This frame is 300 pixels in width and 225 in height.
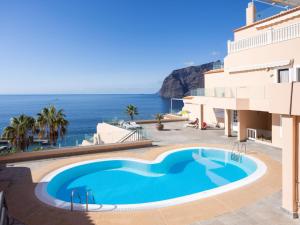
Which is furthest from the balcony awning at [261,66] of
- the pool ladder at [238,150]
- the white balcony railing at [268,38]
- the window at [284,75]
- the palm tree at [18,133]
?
the palm tree at [18,133]

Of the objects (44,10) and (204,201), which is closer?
(204,201)

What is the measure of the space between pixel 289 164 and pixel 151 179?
308 inches

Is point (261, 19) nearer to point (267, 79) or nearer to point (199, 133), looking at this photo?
point (267, 79)

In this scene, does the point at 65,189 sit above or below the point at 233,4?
below

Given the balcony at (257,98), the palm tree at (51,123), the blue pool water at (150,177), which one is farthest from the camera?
the palm tree at (51,123)

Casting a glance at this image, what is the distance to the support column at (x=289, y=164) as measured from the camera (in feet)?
24.6

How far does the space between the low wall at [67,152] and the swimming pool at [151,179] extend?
250cm

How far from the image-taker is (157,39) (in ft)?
214

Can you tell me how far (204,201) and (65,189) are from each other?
7492 millimetres

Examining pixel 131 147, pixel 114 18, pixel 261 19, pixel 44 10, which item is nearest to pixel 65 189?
pixel 131 147

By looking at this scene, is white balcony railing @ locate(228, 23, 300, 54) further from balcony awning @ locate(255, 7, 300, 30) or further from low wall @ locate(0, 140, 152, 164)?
low wall @ locate(0, 140, 152, 164)

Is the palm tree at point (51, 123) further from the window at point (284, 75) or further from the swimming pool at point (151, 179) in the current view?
the window at point (284, 75)

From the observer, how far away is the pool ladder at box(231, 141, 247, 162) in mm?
15688

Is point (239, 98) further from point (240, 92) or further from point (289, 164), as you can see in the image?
point (289, 164)
